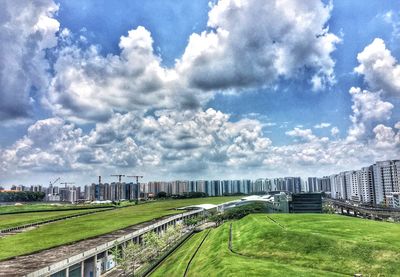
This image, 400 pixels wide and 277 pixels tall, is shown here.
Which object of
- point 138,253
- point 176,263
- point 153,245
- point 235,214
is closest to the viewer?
point 176,263

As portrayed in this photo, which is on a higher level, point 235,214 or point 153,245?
point 235,214

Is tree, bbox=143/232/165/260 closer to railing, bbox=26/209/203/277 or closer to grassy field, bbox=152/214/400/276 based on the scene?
railing, bbox=26/209/203/277

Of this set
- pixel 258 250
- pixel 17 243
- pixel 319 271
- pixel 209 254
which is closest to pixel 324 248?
pixel 319 271

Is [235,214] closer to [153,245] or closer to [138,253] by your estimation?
[153,245]

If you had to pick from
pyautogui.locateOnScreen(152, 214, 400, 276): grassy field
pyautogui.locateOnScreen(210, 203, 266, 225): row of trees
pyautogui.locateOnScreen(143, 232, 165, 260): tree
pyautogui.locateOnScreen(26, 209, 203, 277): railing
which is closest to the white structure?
pyautogui.locateOnScreen(210, 203, 266, 225): row of trees

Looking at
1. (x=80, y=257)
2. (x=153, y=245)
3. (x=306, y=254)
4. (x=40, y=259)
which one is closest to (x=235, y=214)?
(x=153, y=245)

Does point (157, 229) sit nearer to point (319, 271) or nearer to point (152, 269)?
point (152, 269)
